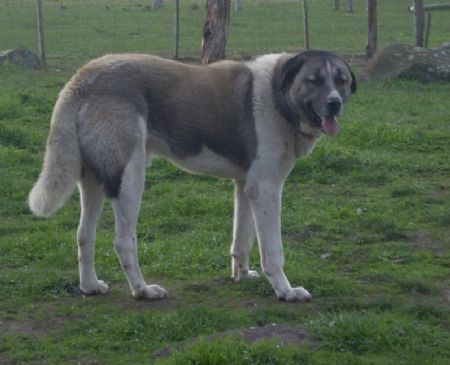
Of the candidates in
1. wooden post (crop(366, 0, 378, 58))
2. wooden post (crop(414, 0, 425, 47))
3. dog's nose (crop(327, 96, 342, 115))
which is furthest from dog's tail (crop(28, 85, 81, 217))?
wooden post (crop(414, 0, 425, 47))

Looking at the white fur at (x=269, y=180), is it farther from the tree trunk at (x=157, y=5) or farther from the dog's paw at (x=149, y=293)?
the tree trunk at (x=157, y=5)

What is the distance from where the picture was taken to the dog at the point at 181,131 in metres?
7.07

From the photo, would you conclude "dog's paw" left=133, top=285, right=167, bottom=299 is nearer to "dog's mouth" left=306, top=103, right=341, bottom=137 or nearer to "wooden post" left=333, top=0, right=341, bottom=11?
"dog's mouth" left=306, top=103, right=341, bottom=137

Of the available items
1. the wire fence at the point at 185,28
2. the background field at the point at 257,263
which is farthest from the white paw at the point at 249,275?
the wire fence at the point at 185,28

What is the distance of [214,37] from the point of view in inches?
726

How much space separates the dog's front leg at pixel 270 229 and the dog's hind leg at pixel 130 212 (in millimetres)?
756

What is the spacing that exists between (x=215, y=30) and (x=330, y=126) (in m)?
11.6

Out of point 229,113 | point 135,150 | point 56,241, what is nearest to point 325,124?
point 229,113

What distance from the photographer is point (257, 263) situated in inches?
329

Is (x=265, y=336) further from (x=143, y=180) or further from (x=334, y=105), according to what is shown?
(x=334, y=105)

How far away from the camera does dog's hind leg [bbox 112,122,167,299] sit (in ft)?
23.2

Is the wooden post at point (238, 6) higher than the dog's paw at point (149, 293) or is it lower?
lower

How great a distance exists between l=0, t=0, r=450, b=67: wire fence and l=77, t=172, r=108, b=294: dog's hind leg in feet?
41.0

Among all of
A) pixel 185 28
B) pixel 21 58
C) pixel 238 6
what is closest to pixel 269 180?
pixel 21 58
